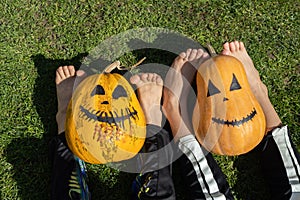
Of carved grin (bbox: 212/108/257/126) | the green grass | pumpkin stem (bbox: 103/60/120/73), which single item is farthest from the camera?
the green grass

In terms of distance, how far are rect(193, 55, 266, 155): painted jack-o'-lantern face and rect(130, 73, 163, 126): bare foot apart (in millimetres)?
397

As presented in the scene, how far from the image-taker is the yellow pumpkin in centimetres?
273

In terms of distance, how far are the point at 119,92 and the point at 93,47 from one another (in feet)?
2.39

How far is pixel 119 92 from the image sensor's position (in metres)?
2.84

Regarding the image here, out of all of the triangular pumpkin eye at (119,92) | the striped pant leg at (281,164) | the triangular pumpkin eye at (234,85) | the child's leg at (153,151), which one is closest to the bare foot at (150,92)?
the child's leg at (153,151)

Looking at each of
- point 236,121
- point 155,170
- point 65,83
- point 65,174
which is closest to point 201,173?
point 155,170

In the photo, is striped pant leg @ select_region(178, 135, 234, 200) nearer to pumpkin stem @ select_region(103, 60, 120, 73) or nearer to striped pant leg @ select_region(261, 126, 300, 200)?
striped pant leg @ select_region(261, 126, 300, 200)

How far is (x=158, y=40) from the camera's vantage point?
3.45 m

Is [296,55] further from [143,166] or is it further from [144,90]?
[143,166]

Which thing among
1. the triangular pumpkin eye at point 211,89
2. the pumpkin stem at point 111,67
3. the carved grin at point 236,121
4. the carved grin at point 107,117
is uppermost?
the pumpkin stem at point 111,67

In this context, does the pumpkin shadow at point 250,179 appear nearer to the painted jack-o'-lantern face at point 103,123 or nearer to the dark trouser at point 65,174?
the painted jack-o'-lantern face at point 103,123

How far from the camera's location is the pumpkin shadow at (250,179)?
323cm

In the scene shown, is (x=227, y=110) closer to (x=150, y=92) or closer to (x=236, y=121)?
(x=236, y=121)

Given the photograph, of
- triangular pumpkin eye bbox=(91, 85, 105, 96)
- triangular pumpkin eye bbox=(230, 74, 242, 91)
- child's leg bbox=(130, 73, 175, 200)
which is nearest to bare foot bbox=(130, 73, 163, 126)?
child's leg bbox=(130, 73, 175, 200)
